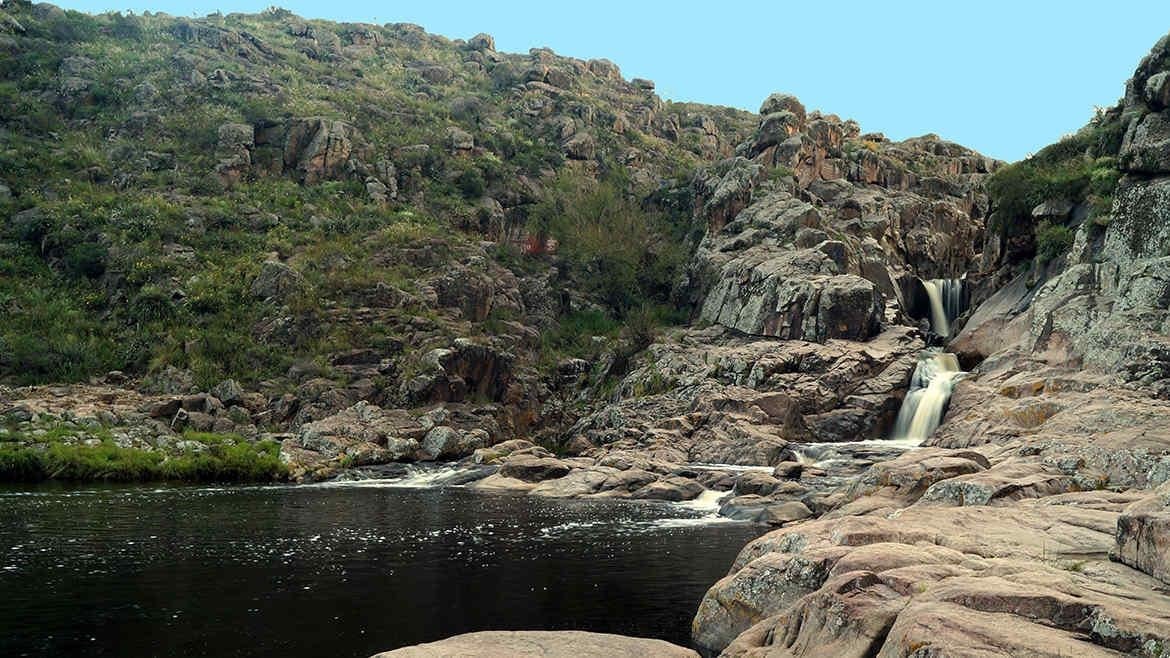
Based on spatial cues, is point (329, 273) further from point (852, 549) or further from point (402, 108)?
point (852, 549)

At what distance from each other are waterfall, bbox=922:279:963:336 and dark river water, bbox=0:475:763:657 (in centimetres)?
4503

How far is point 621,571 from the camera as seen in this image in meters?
25.0

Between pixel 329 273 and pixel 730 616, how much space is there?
2793 inches

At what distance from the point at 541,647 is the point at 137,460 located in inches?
1838

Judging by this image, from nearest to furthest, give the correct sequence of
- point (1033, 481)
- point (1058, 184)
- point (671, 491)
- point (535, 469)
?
point (1033, 481) → point (671, 491) → point (535, 469) → point (1058, 184)

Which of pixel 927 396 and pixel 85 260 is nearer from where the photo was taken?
pixel 927 396

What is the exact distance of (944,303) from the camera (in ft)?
250

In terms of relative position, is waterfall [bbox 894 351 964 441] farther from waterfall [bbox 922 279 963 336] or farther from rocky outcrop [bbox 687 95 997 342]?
waterfall [bbox 922 279 963 336]

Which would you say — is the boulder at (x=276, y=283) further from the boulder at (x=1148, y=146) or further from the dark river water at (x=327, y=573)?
the boulder at (x=1148, y=146)

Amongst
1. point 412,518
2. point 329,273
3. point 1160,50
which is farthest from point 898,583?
point 329,273

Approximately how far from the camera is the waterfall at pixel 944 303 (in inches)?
2943

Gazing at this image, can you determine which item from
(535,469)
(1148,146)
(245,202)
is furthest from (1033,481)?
Result: (245,202)

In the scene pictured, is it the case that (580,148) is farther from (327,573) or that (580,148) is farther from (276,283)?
(327,573)

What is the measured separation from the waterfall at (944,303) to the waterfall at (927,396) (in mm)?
13447
